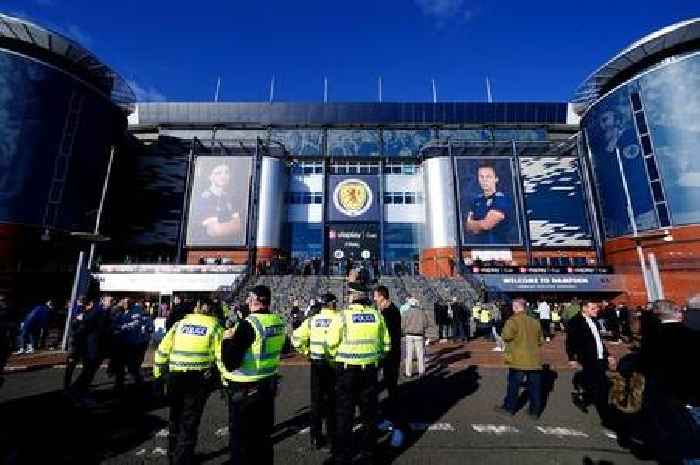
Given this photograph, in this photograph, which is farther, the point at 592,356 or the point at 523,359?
the point at 523,359

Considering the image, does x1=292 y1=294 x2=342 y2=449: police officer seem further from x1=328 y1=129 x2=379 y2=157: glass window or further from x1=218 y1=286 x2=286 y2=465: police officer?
x1=328 y1=129 x2=379 y2=157: glass window

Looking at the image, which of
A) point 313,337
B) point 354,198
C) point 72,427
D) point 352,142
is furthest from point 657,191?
point 72,427

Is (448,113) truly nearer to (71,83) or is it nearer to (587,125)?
(587,125)

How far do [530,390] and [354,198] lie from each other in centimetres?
3144

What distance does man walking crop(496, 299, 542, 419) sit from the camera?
6227mm

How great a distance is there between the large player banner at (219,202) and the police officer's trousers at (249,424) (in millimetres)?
30723

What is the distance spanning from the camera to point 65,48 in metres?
28.9

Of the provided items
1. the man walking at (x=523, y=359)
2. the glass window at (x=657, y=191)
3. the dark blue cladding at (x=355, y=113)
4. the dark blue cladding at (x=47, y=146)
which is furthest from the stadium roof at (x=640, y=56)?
the dark blue cladding at (x=47, y=146)

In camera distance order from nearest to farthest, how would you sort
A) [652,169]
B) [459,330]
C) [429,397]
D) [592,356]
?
[592,356], [429,397], [459,330], [652,169]

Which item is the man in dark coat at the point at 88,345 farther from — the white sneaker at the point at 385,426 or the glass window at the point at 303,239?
the glass window at the point at 303,239

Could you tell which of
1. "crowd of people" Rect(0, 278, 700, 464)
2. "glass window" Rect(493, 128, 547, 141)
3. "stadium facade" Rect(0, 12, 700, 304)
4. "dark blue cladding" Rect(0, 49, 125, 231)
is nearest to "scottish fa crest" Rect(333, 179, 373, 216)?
"stadium facade" Rect(0, 12, 700, 304)

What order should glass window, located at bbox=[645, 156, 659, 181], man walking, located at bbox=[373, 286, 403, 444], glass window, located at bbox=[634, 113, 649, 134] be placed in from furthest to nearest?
glass window, located at bbox=[634, 113, 649, 134], glass window, located at bbox=[645, 156, 659, 181], man walking, located at bbox=[373, 286, 403, 444]

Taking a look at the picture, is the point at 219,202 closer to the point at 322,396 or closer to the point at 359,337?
the point at 322,396

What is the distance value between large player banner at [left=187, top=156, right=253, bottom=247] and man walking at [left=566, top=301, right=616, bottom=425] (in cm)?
3006
